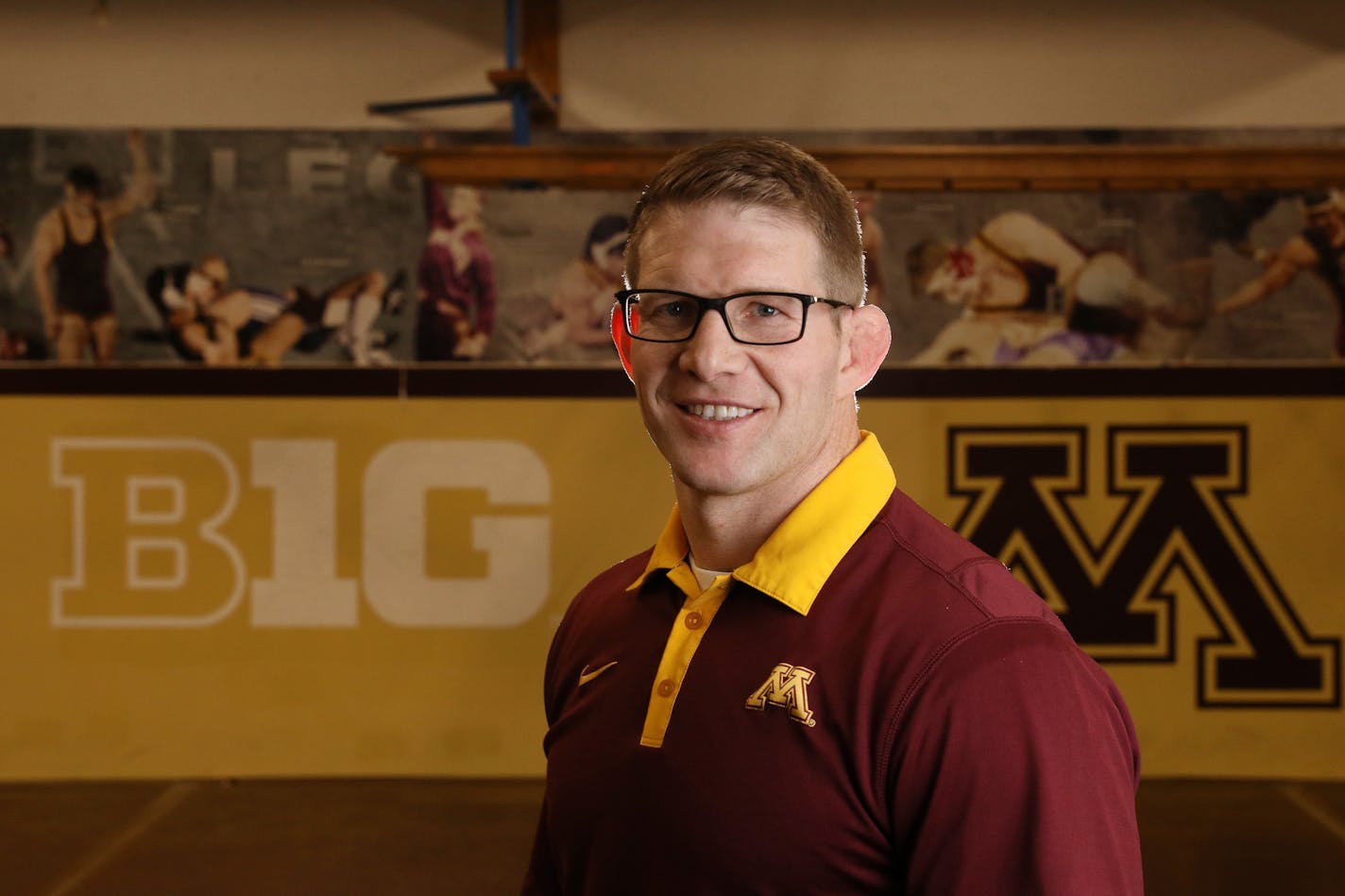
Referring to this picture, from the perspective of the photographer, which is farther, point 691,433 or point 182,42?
point 182,42

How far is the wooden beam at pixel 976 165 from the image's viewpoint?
3.36 meters

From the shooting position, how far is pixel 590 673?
117 cm

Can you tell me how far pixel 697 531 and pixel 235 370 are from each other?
→ 277 centimetres

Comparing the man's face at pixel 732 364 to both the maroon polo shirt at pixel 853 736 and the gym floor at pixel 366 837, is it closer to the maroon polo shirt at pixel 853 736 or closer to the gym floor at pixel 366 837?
the maroon polo shirt at pixel 853 736

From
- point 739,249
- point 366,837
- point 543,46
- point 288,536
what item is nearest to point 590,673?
point 739,249

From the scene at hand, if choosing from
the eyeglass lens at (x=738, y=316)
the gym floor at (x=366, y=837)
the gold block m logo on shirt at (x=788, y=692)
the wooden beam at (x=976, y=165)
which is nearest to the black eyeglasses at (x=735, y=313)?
the eyeglass lens at (x=738, y=316)

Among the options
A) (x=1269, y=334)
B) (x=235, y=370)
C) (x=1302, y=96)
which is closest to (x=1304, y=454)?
(x=1269, y=334)

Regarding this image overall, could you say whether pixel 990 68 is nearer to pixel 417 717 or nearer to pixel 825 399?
pixel 417 717

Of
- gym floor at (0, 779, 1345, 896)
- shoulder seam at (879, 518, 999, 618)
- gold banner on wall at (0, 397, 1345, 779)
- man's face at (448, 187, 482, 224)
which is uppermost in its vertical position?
man's face at (448, 187, 482, 224)

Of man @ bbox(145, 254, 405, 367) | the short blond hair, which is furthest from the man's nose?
man @ bbox(145, 254, 405, 367)

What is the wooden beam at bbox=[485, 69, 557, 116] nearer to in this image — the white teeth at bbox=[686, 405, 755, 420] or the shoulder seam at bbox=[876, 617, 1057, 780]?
the white teeth at bbox=[686, 405, 755, 420]

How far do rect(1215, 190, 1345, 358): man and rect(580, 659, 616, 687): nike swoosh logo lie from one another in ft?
9.92

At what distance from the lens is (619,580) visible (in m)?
1.27

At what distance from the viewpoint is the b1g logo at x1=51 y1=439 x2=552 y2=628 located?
3.44 meters
